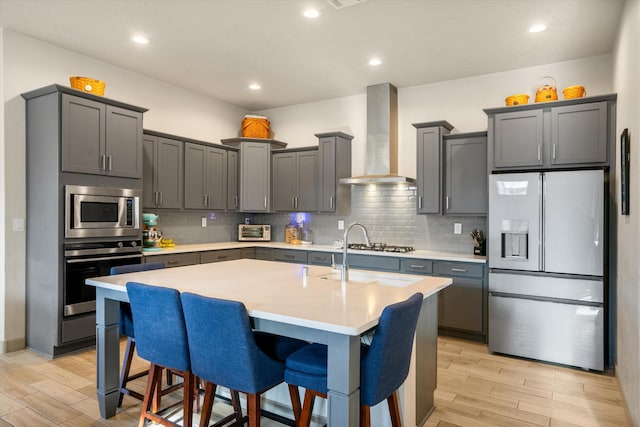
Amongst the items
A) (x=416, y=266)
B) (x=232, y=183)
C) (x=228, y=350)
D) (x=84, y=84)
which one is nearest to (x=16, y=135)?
(x=84, y=84)

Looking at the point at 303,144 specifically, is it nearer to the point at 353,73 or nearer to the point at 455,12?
the point at 353,73

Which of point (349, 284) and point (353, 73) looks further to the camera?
point (353, 73)

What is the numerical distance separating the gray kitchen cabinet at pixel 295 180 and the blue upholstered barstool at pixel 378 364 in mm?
3769

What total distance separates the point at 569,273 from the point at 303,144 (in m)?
3.90

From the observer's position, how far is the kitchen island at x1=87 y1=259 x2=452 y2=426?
1604 mm

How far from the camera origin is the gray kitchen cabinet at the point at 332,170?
5.42 meters

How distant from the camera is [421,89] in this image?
518 centimetres

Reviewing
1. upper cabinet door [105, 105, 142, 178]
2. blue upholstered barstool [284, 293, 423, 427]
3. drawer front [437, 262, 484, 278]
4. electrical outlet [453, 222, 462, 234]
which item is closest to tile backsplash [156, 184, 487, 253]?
electrical outlet [453, 222, 462, 234]

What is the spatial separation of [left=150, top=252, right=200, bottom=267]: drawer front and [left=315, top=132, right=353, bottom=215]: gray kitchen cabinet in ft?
5.83

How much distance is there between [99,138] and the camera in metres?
3.86

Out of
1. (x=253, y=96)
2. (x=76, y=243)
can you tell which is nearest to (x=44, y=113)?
(x=76, y=243)

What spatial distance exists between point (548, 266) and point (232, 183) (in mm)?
4104

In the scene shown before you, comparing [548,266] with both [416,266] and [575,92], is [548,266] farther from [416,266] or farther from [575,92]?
[575,92]

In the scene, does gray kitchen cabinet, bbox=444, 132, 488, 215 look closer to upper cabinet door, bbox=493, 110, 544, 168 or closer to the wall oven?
upper cabinet door, bbox=493, 110, 544, 168
